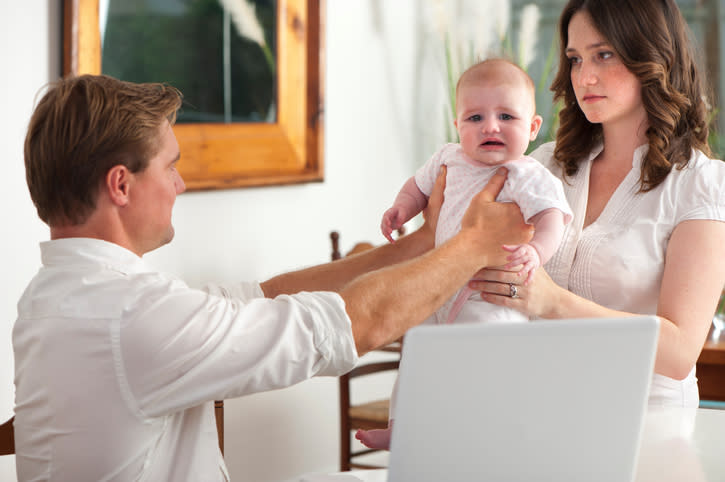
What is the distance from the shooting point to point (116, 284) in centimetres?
126

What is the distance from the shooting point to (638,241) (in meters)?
1.84

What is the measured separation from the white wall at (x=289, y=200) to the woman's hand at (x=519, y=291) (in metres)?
1.30

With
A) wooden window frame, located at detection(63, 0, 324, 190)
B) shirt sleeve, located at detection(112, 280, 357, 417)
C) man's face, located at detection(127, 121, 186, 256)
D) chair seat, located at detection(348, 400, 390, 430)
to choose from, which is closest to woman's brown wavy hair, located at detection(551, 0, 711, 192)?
shirt sleeve, located at detection(112, 280, 357, 417)

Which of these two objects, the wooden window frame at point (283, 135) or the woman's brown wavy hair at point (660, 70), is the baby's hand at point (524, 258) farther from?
the wooden window frame at point (283, 135)

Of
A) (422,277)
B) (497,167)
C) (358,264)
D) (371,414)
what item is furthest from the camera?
(371,414)

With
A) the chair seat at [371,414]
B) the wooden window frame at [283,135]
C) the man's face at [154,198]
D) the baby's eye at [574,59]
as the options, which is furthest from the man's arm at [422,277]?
the chair seat at [371,414]

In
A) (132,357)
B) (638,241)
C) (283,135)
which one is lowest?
(132,357)

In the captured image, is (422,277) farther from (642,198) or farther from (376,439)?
(642,198)

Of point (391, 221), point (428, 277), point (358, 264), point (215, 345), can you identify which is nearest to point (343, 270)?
point (358, 264)

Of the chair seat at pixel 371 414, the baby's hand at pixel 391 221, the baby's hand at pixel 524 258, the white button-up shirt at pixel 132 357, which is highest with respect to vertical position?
the baby's hand at pixel 391 221

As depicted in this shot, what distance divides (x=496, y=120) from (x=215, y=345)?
0.81 meters

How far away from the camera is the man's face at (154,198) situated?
1380 millimetres

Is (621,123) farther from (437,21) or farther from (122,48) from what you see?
(437,21)

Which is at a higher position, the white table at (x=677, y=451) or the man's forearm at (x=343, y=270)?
the man's forearm at (x=343, y=270)
